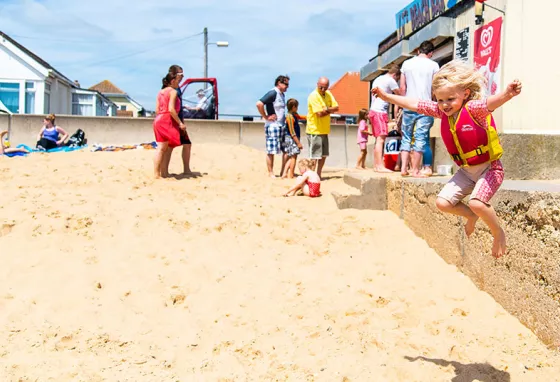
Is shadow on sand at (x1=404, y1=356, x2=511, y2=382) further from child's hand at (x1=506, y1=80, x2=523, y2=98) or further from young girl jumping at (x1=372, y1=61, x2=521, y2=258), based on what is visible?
child's hand at (x1=506, y1=80, x2=523, y2=98)

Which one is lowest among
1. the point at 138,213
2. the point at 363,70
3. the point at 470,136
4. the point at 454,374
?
the point at 454,374

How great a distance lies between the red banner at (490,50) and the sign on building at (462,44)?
2.16 feet

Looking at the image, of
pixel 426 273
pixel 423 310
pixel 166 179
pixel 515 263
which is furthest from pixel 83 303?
pixel 166 179

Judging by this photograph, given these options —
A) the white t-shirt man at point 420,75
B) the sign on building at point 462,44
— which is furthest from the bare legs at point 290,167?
the sign on building at point 462,44

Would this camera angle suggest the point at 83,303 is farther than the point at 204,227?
No

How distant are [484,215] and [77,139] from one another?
425 inches

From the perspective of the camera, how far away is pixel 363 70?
21.8 metres

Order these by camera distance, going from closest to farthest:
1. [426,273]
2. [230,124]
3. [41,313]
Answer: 1. [41,313]
2. [426,273]
3. [230,124]

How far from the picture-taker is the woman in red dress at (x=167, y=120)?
7.70 metres

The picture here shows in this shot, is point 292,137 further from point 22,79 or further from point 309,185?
point 22,79

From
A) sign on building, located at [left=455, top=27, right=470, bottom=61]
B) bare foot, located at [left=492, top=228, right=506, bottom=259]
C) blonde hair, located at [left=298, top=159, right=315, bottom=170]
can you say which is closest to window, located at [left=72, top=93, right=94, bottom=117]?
sign on building, located at [left=455, top=27, right=470, bottom=61]

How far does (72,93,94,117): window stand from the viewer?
3588cm

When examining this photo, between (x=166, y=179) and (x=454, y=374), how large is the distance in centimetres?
542

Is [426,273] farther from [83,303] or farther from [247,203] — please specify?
[83,303]
